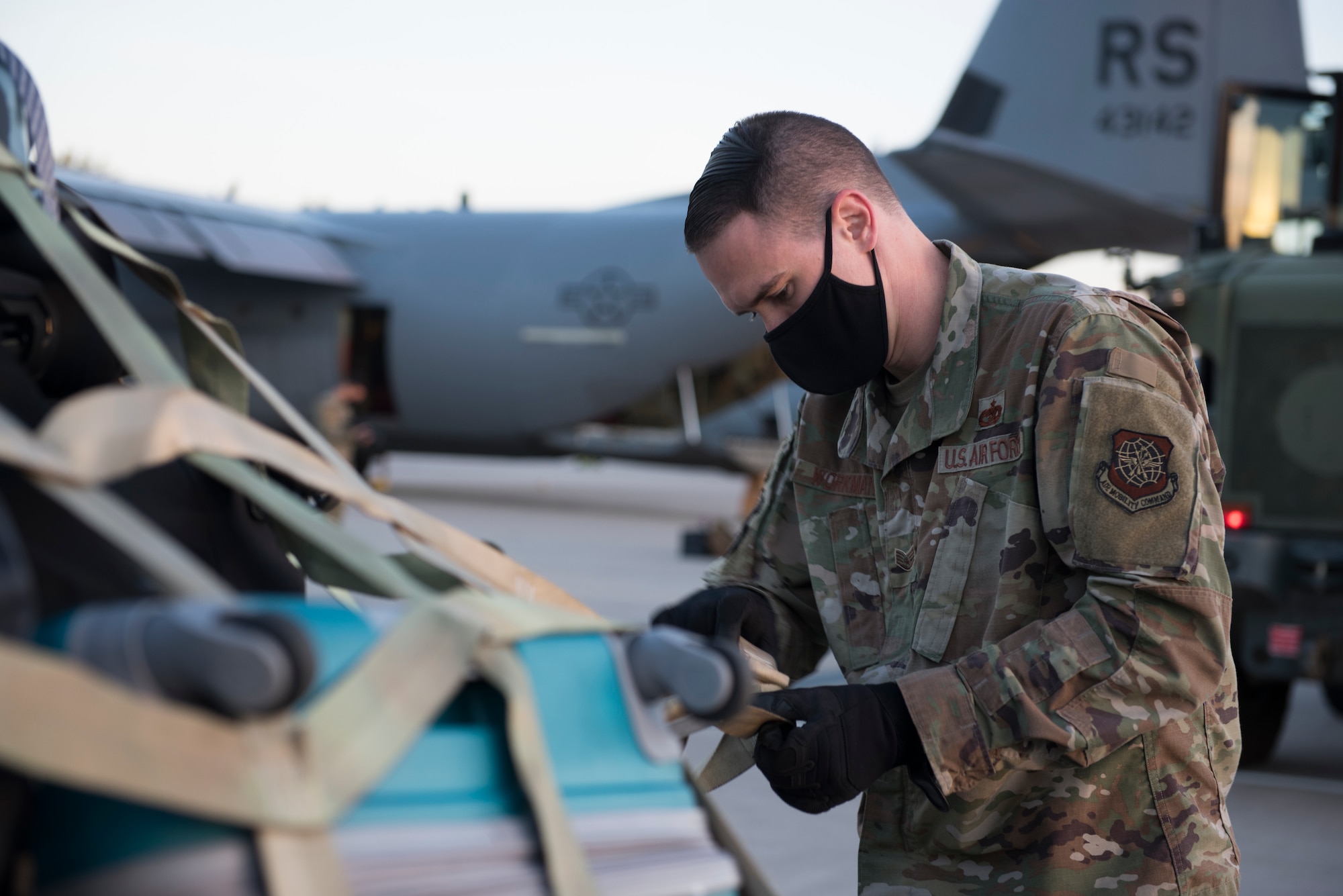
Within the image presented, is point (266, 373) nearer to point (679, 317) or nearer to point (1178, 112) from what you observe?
point (679, 317)

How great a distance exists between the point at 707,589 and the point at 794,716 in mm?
428

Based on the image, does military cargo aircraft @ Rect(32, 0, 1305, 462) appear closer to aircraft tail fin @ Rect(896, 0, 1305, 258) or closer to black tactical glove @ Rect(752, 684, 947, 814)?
aircraft tail fin @ Rect(896, 0, 1305, 258)

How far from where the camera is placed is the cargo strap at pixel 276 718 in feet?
2.01

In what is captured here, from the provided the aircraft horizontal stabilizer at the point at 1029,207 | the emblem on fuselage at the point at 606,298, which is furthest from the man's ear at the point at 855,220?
the emblem on fuselage at the point at 606,298

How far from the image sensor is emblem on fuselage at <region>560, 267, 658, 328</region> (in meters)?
12.9

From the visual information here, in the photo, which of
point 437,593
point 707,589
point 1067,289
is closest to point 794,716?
point 707,589

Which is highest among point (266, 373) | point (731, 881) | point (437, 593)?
point (437, 593)

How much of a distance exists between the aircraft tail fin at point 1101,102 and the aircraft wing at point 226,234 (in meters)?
6.36

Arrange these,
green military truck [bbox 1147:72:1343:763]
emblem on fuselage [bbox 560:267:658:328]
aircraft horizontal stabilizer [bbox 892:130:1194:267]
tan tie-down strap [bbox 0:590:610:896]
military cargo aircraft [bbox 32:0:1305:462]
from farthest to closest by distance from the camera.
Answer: emblem on fuselage [bbox 560:267:658:328] → military cargo aircraft [bbox 32:0:1305:462] → aircraft horizontal stabilizer [bbox 892:130:1194:267] → green military truck [bbox 1147:72:1343:763] → tan tie-down strap [bbox 0:590:610:896]

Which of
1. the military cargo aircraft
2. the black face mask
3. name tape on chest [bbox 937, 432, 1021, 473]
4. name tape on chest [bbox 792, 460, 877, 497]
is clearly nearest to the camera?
name tape on chest [bbox 937, 432, 1021, 473]

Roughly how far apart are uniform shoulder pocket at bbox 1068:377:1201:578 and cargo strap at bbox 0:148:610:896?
78cm

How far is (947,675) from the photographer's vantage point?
1.53 m

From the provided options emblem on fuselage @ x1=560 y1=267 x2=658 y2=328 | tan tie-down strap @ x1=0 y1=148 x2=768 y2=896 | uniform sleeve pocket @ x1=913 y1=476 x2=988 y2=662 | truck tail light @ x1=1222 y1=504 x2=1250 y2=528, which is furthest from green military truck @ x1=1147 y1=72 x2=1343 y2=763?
emblem on fuselage @ x1=560 y1=267 x2=658 y2=328

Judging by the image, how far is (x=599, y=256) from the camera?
13.1m
